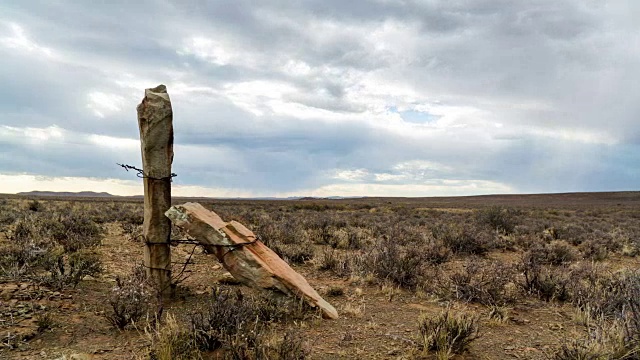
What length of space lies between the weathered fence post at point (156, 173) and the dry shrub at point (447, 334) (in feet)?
12.1

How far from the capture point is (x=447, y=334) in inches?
174

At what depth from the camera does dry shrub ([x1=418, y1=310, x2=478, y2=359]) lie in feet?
14.5

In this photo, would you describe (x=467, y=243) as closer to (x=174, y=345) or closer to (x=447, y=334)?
(x=447, y=334)

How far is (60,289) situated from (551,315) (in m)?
7.48

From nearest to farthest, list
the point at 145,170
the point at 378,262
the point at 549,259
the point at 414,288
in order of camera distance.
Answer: the point at 145,170
the point at 414,288
the point at 378,262
the point at 549,259

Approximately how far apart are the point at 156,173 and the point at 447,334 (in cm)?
430

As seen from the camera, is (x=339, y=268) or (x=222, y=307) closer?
(x=222, y=307)

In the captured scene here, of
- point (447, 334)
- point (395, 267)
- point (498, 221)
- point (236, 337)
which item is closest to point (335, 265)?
point (395, 267)

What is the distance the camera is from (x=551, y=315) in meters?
6.29

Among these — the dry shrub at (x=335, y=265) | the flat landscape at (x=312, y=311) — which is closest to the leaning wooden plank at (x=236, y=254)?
the flat landscape at (x=312, y=311)

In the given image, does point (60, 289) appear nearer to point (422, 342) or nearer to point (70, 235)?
point (70, 235)

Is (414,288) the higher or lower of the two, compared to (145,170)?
lower

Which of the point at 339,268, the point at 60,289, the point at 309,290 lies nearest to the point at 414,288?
the point at 339,268

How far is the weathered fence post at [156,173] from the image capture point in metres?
5.54
